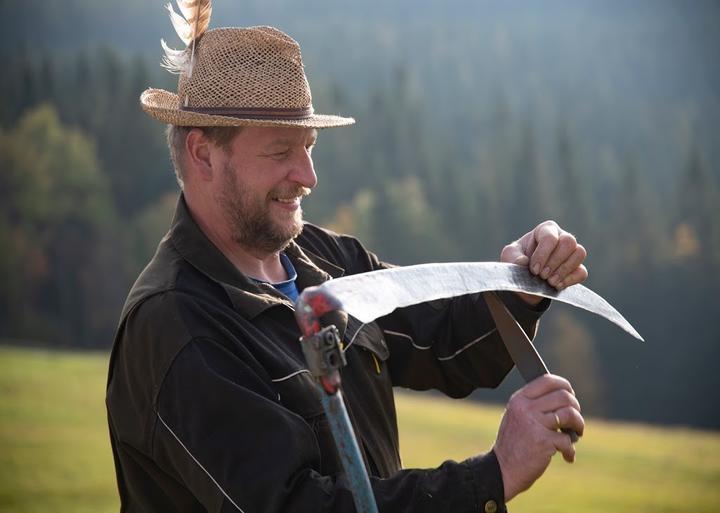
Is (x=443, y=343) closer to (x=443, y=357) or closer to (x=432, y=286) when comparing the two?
(x=443, y=357)

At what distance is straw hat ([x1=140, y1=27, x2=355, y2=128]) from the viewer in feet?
9.53

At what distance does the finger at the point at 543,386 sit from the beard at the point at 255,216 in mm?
970

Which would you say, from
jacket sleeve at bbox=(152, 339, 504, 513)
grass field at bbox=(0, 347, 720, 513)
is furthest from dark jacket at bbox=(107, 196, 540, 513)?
grass field at bbox=(0, 347, 720, 513)

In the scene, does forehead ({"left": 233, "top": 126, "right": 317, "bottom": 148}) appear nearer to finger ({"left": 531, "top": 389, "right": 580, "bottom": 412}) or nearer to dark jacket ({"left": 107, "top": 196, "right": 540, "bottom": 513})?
dark jacket ({"left": 107, "top": 196, "right": 540, "bottom": 513})

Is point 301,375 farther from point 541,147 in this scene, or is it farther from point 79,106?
point 541,147

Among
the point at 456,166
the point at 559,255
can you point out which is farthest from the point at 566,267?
the point at 456,166

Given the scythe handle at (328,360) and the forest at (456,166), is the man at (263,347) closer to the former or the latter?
the scythe handle at (328,360)

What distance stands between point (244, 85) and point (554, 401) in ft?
4.39

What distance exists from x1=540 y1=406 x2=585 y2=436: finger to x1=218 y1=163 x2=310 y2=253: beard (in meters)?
1.05

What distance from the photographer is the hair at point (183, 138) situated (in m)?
2.95

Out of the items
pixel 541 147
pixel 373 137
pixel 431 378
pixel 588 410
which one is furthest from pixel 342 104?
pixel 431 378

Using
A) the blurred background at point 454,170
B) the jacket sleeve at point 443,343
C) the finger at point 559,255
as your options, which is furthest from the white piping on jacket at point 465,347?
the blurred background at point 454,170

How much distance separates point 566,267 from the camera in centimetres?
275

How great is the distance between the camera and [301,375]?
269cm
